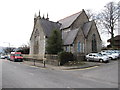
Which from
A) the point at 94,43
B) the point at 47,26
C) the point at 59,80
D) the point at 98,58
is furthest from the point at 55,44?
the point at 59,80

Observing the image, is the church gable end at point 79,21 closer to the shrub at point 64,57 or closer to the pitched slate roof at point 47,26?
the pitched slate roof at point 47,26

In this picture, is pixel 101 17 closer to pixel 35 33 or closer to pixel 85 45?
pixel 85 45

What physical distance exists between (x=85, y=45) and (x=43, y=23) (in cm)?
1441

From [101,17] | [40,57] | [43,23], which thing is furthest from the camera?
[101,17]

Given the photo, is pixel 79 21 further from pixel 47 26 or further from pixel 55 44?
pixel 55 44

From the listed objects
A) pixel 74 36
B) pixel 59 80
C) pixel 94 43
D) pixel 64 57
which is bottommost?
pixel 59 80

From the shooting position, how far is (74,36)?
31.6m

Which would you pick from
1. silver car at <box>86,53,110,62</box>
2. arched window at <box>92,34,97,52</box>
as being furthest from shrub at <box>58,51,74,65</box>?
arched window at <box>92,34,97,52</box>

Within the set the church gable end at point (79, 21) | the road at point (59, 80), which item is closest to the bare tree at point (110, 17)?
the church gable end at point (79, 21)

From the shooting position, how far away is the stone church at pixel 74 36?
32.2 metres

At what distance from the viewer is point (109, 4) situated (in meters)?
45.3

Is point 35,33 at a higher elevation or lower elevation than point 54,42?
higher

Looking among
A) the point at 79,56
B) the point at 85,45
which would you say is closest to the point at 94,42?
the point at 85,45

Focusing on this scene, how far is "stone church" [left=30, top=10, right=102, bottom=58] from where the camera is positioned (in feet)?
105
